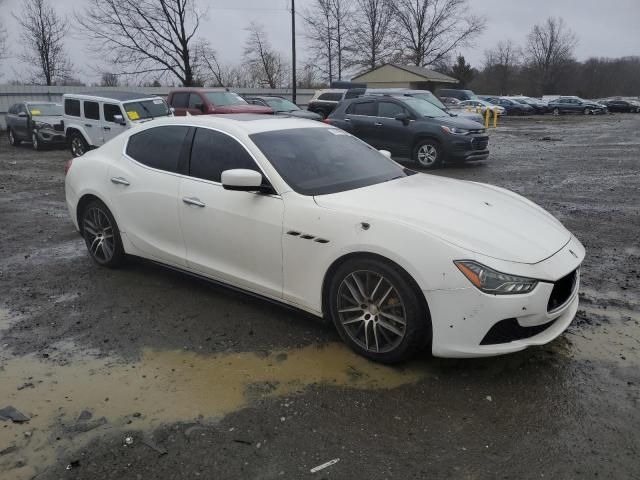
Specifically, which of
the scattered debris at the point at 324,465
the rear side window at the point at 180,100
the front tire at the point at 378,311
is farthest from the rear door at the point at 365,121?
the scattered debris at the point at 324,465

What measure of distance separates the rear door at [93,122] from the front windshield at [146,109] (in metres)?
1.03

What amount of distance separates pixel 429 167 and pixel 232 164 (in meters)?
9.32

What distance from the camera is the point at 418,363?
11.7 feet

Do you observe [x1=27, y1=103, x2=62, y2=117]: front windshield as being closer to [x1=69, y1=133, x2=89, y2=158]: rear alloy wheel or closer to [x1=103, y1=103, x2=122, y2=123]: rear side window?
[x1=69, y1=133, x2=89, y2=158]: rear alloy wheel

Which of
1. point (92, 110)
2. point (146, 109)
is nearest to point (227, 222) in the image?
point (146, 109)

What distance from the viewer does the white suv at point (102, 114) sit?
1378 centimetres

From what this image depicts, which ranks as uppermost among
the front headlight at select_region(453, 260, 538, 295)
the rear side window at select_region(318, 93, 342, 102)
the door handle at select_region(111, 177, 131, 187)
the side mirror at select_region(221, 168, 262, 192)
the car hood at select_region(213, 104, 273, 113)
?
the rear side window at select_region(318, 93, 342, 102)

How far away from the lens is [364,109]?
44.8ft

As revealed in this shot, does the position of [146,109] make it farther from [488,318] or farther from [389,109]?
[488,318]

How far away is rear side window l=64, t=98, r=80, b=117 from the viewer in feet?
48.8

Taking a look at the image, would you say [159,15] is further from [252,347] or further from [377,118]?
[252,347]

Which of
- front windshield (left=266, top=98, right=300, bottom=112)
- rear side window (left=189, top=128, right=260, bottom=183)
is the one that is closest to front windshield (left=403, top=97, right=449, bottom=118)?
front windshield (left=266, top=98, right=300, bottom=112)

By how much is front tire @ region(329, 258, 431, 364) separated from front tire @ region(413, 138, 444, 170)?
31.9 feet

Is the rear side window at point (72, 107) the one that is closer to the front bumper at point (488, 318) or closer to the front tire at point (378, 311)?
the front tire at point (378, 311)
